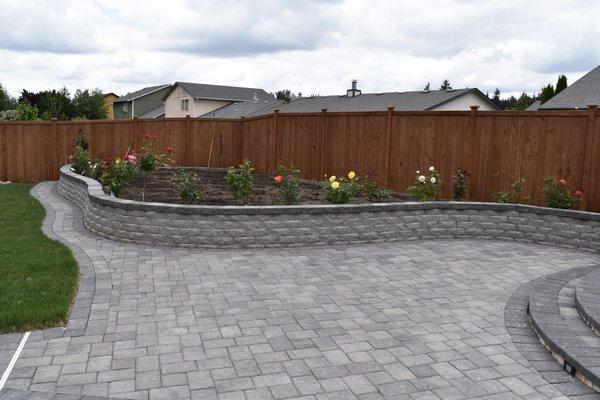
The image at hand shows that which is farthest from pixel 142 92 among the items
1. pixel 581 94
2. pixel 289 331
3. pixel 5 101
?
pixel 289 331

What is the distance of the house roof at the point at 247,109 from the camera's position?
41.2 meters

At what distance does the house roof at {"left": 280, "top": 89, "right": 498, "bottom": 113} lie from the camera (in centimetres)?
3139

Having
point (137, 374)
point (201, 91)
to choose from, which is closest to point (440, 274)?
point (137, 374)

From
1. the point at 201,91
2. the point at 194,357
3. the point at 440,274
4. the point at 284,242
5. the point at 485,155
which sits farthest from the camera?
the point at 201,91

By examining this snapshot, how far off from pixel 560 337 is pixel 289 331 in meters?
2.27

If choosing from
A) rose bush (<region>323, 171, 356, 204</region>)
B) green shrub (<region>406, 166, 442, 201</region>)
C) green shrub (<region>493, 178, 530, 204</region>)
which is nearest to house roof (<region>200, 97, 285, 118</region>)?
green shrub (<region>406, 166, 442, 201</region>)

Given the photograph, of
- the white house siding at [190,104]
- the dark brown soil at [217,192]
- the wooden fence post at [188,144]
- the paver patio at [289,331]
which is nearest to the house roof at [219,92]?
the white house siding at [190,104]

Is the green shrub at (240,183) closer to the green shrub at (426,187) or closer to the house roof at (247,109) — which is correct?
the green shrub at (426,187)

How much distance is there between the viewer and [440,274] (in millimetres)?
6727

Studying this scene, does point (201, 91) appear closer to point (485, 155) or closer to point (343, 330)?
point (485, 155)

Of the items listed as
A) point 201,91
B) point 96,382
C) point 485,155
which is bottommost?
point 96,382

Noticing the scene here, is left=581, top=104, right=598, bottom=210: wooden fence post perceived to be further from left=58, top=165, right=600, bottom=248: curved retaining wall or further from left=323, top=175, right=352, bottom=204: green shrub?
left=323, top=175, right=352, bottom=204: green shrub

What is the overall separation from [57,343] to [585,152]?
7786mm

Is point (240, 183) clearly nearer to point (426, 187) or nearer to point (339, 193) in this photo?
point (339, 193)
